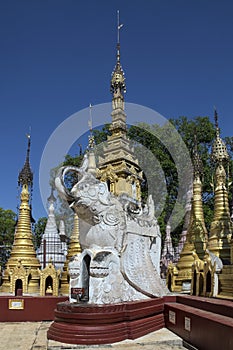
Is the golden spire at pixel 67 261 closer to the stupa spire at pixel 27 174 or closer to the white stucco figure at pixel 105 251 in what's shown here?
Answer: the stupa spire at pixel 27 174

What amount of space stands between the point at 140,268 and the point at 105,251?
1.50 meters

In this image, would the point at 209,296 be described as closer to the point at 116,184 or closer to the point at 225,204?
the point at 225,204

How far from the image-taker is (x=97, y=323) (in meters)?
8.42

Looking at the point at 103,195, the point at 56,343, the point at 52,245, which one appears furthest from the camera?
the point at 52,245

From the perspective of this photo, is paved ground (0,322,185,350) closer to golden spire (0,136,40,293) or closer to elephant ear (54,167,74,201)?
elephant ear (54,167,74,201)

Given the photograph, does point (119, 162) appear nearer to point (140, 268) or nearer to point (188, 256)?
point (188, 256)

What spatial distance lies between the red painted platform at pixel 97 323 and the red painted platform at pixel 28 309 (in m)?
4.87

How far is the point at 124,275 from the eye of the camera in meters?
9.66

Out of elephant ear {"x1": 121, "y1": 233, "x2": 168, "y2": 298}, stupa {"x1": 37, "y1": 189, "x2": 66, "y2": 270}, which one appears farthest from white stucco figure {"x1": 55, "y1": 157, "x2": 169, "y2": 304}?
stupa {"x1": 37, "y1": 189, "x2": 66, "y2": 270}

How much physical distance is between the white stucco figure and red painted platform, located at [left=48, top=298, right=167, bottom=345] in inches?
17.5

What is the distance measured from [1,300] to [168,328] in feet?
21.4

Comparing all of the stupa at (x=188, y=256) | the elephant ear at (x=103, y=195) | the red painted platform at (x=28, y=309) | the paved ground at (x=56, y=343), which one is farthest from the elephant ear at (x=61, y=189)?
the stupa at (x=188, y=256)

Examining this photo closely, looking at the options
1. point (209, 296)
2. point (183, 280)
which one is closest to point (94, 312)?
point (209, 296)

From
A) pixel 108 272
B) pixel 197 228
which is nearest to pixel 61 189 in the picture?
pixel 108 272
